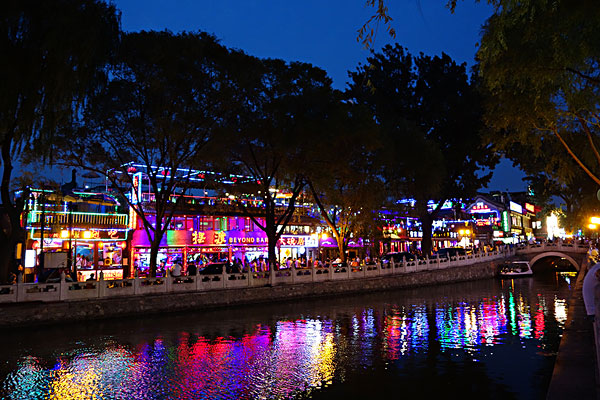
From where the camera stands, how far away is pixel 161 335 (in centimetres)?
1712

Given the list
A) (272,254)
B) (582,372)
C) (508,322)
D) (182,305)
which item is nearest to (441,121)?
(272,254)

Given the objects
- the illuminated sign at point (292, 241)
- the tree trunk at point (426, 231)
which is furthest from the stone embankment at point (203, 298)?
the illuminated sign at point (292, 241)

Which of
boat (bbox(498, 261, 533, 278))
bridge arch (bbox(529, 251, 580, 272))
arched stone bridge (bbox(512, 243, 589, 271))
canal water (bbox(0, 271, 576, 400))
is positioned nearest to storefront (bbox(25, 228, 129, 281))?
canal water (bbox(0, 271, 576, 400))

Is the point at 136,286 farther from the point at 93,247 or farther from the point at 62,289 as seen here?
the point at 93,247

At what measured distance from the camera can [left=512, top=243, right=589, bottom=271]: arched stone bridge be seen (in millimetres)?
49094

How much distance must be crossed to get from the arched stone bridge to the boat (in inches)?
176

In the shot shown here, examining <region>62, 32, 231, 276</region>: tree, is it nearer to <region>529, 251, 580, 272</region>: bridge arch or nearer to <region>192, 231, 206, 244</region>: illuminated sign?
<region>192, 231, 206, 244</region>: illuminated sign

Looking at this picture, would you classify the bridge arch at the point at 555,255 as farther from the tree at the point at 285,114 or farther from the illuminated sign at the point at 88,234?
the illuminated sign at the point at 88,234

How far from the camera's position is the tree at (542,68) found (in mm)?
11898

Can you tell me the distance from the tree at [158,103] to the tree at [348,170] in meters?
6.05

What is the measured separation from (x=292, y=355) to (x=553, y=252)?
4595 centimetres

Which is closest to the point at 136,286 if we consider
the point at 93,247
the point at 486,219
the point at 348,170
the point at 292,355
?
the point at 292,355

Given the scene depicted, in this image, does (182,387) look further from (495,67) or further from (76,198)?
(76,198)

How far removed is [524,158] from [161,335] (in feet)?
111
